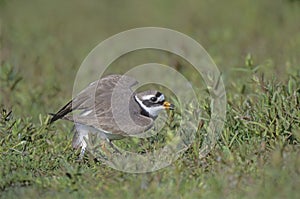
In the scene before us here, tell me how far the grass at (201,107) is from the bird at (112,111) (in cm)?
27

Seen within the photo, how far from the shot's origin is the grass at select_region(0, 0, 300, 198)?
5.89 m

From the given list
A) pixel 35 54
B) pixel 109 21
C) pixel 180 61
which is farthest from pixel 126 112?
pixel 109 21

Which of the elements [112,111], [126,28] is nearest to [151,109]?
[112,111]

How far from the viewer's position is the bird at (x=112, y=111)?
6.95 metres

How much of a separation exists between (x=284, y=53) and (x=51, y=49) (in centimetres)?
366

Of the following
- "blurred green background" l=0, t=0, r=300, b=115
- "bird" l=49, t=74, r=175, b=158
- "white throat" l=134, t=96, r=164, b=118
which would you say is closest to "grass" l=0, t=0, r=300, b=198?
"blurred green background" l=0, t=0, r=300, b=115

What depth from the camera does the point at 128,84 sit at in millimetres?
7254

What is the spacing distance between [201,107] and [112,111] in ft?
2.93

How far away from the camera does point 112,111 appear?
7.01 metres

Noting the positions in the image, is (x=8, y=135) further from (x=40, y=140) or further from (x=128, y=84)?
(x=128, y=84)

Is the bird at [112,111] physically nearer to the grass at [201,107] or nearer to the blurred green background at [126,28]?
the grass at [201,107]

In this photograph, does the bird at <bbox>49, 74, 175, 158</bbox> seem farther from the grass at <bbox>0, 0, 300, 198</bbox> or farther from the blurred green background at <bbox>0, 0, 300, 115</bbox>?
the blurred green background at <bbox>0, 0, 300, 115</bbox>

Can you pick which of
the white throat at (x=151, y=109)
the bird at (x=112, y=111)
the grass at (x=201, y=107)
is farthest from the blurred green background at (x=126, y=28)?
the white throat at (x=151, y=109)

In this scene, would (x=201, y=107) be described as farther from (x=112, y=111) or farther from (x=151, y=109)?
(x=112, y=111)
